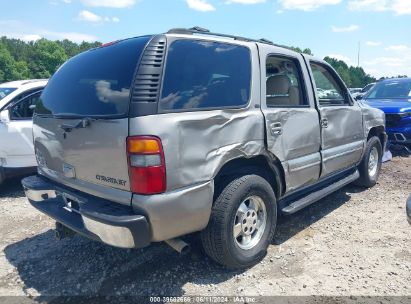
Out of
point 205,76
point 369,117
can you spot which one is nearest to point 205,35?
point 205,76

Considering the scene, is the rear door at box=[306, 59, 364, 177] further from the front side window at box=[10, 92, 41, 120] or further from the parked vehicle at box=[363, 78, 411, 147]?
the front side window at box=[10, 92, 41, 120]

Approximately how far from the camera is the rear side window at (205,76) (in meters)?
2.65

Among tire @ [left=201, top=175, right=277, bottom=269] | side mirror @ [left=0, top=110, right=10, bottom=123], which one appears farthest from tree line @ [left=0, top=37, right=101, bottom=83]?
tire @ [left=201, top=175, right=277, bottom=269]

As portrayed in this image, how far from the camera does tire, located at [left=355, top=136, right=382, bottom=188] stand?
5.38m

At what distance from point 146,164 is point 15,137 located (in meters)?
3.70

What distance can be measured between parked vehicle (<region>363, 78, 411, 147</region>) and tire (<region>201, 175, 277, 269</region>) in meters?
5.49

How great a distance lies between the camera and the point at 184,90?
8.87ft

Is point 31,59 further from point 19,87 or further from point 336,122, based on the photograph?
point 336,122

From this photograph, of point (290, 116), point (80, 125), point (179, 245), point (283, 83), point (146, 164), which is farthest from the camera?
point (283, 83)

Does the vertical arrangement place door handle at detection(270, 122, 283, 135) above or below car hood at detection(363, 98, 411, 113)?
above

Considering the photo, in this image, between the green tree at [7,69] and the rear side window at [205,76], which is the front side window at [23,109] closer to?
the rear side window at [205,76]

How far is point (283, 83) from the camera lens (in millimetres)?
3861

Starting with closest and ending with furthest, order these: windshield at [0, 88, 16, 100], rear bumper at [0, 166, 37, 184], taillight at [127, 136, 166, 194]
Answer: taillight at [127, 136, 166, 194] < rear bumper at [0, 166, 37, 184] < windshield at [0, 88, 16, 100]

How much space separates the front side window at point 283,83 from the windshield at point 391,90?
5.85m
